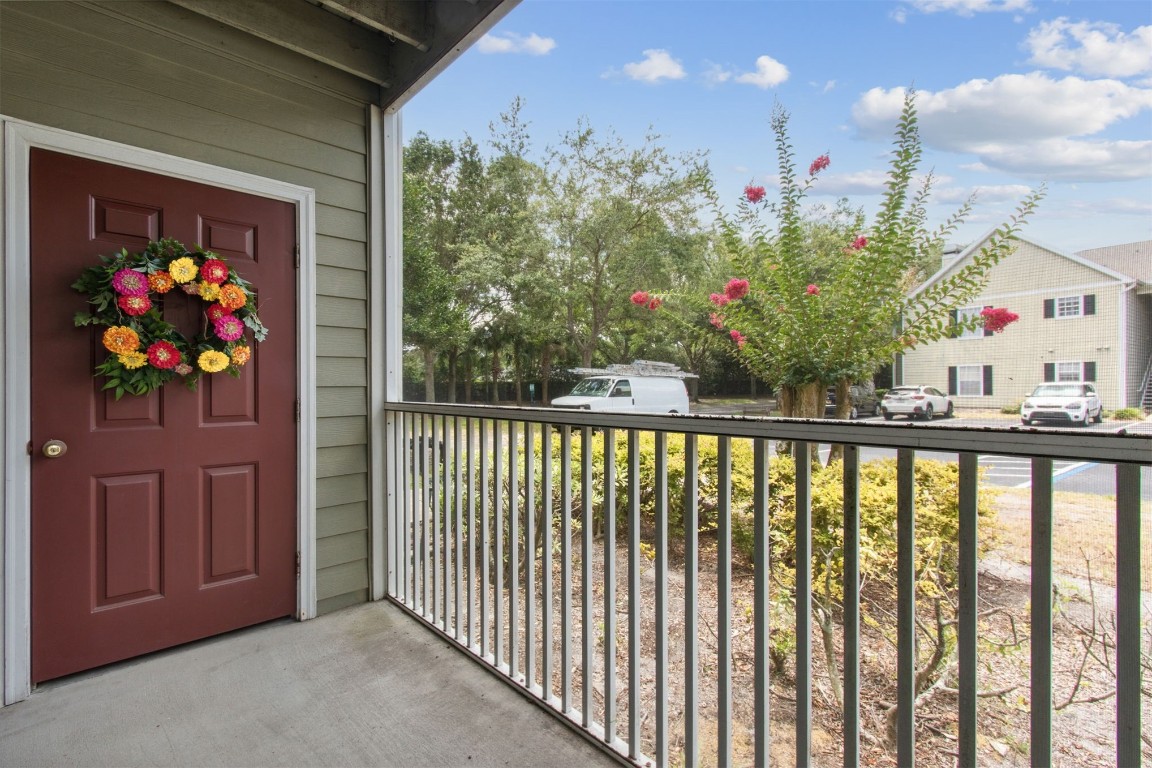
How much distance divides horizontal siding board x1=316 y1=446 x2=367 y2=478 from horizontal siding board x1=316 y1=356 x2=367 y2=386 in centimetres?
28

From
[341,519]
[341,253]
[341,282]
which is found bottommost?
[341,519]

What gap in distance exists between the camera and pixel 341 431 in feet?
8.32

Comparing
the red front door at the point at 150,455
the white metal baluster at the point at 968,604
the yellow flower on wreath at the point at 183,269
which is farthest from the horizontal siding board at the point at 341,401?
the white metal baluster at the point at 968,604

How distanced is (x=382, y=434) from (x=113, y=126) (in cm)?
157

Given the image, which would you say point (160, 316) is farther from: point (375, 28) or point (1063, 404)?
point (1063, 404)

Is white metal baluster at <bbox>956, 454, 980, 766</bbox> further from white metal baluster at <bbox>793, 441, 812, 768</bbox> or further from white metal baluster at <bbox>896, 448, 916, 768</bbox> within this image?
white metal baluster at <bbox>793, 441, 812, 768</bbox>

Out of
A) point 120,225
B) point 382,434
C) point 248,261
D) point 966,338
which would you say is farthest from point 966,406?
point 120,225

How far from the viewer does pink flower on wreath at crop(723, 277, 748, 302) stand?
209 centimetres

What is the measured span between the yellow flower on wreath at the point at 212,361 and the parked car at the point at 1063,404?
8.57 ft

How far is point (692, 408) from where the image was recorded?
2.02m

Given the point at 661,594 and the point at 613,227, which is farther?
the point at 613,227

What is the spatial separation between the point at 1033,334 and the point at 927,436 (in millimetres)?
958

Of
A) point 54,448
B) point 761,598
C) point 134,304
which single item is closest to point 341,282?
point 134,304

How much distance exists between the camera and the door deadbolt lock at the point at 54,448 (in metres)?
1.82
